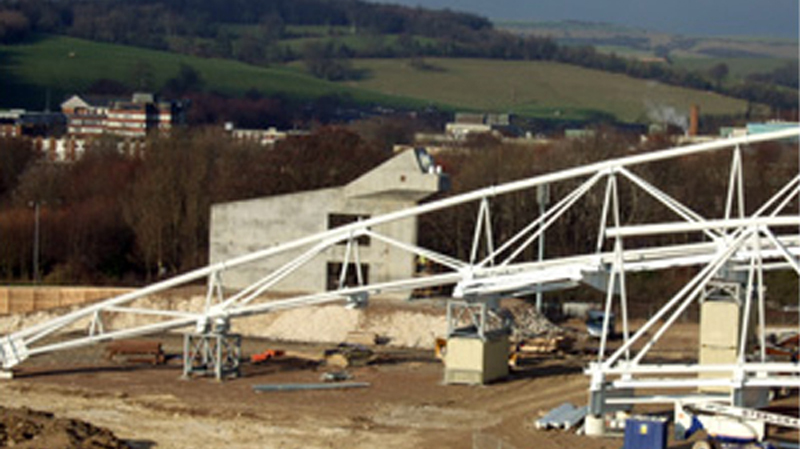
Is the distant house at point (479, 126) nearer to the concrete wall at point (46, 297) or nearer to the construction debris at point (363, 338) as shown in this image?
the concrete wall at point (46, 297)

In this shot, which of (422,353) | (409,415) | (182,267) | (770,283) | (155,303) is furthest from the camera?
(182,267)

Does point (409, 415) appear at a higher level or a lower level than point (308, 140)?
lower

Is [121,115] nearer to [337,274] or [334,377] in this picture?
[337,274]

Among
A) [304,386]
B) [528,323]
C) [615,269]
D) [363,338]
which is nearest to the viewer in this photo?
[615,269]

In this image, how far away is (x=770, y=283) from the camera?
226ft

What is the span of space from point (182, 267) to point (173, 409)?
33902 mm

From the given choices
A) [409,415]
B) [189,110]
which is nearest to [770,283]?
[409,415]

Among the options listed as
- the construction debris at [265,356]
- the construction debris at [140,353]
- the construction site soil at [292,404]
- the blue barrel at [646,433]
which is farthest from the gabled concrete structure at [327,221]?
the blue barrel at [646,433]

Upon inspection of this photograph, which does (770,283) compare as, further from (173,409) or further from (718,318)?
(173,409)

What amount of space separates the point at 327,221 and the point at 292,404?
19.8m

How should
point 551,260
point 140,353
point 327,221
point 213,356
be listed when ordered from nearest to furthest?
1. point 551,260
2. point 213,356
3. point 140,353
4. point 327,221

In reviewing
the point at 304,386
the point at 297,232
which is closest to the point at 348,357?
the point at 304,386

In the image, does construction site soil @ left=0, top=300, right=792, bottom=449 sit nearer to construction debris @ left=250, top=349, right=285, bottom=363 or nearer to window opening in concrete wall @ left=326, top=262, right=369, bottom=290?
construction debris @ left=250, top=349, right=285, bottom=363

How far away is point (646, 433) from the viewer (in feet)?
120
